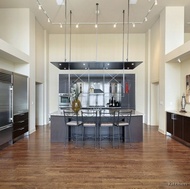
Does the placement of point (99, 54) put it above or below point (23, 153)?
above

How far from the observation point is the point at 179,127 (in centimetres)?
588

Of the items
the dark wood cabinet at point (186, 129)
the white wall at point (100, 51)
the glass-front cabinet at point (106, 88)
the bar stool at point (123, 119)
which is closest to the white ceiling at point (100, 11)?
the white wall at point (100, 51)

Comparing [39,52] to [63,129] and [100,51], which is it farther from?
[63,129]

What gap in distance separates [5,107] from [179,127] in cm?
500

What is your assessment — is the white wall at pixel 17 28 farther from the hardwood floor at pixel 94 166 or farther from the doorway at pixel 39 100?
the hardwood floor at pixel 94 166

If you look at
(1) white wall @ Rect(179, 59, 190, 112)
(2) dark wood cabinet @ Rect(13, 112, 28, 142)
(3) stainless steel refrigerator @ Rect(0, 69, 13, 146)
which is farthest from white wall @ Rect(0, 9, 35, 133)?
(1) white wall @ Rect(179, 59, 190, 112)

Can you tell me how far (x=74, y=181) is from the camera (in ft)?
10.6

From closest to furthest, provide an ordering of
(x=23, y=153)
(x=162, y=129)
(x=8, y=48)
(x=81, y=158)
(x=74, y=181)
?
(x=74, y=181), (x=81, y=158), (x=23, y=153), (x=8, y=48), (x=162, y=129)

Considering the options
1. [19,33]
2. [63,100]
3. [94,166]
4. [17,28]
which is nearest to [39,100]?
[63,100]

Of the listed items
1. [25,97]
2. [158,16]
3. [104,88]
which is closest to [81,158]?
[25,97]

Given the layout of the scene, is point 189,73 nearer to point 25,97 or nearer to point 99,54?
point 99,54

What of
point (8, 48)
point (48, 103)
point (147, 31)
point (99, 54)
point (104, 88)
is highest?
point (147, 31)

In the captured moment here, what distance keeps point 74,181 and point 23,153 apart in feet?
6.84

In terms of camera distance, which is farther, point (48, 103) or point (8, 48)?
point (48, 103)
